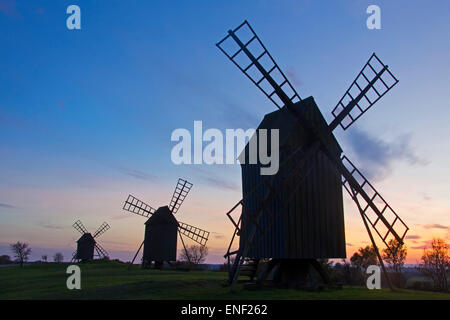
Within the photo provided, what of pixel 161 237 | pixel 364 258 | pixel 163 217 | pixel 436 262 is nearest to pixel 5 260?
pixel 161 237

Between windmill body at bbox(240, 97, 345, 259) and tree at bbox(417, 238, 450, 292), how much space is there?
33636mm

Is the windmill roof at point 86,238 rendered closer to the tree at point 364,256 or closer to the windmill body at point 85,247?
the windmill body at point 85,247

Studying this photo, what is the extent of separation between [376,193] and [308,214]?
3755 mm

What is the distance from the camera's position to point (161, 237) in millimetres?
40000

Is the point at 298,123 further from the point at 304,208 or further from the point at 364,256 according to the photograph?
the point at 364,256

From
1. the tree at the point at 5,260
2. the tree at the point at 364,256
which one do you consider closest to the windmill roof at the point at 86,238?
the tree at the point at 364,256

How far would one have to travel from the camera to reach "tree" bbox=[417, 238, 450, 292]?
150ft

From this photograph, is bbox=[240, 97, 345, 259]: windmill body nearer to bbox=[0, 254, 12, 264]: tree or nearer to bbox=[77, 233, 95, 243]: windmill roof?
bbox=[77, 233, 95, 243]: windmill roof

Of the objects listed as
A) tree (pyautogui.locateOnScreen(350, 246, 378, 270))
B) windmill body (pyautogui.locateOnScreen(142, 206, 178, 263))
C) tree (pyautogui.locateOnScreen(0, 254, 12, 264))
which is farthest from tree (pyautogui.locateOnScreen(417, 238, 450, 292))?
tree (pyautogui.locateOnScreen(0, 254, 12, 264))

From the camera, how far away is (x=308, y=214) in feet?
63.4

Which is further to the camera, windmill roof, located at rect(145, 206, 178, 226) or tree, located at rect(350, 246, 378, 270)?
tree, located at rect(350, 246, 378, 270)

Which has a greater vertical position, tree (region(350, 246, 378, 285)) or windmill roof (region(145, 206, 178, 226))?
windmill roof (region(145, 206, 178, 226))
